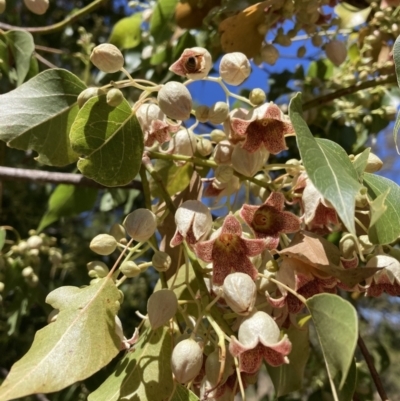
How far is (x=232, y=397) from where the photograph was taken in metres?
0.77

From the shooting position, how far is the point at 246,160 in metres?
0.83

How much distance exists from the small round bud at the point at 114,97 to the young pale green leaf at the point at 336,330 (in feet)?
1.23

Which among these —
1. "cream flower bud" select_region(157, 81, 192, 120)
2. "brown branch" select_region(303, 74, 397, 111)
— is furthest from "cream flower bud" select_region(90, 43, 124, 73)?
"brown branch" select_region(303, 74, 397, 111)

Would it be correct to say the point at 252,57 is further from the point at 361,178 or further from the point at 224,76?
the point at 361,178

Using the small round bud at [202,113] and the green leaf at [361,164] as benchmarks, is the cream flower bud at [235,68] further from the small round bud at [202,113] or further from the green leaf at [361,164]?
the green leaf at [361,164]

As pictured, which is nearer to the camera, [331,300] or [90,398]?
[331,300]

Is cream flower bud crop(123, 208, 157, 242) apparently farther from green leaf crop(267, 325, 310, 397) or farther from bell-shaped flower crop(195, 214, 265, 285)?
green leaf crop(267, 325, 310, 397)

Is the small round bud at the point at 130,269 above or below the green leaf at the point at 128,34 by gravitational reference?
above

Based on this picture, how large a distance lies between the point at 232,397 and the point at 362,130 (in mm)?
1150

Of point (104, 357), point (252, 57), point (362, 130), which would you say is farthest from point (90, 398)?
point (362, 130)

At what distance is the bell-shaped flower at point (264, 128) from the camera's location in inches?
32.5

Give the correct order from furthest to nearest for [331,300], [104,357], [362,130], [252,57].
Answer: [362,130] → [252,57] → [104,357] → [331,300]

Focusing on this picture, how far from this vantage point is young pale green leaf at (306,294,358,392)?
59 centimetres

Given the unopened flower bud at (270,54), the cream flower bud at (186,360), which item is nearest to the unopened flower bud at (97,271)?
the cream flower bud at (186,360)
